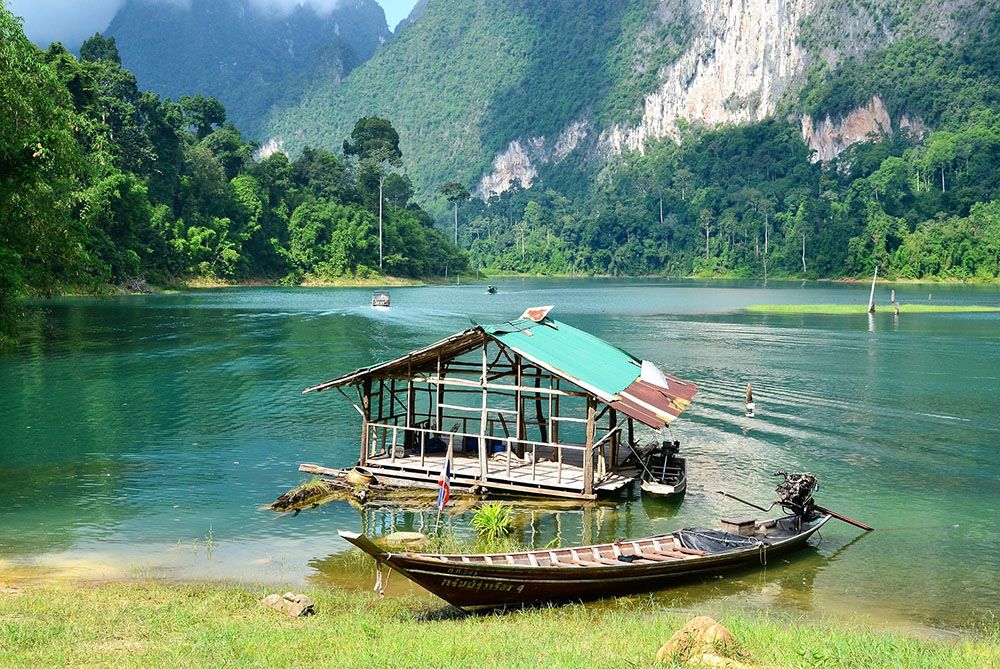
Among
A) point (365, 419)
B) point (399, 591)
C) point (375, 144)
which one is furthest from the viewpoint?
point (375, 144)

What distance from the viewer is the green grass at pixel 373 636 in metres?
12.7

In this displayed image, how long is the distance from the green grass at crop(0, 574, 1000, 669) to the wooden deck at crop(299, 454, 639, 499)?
19.9 ft

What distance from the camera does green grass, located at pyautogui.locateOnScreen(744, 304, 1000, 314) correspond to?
85625 millimetres

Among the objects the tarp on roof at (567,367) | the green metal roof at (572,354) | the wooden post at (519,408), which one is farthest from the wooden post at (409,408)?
the green metal roof at (572,354)

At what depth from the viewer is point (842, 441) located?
32.9 metres

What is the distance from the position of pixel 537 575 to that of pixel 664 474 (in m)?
9.54

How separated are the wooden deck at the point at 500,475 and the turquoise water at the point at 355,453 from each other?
0.66m

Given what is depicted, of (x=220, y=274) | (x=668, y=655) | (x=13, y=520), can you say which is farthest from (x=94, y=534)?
(x=220, y=274)

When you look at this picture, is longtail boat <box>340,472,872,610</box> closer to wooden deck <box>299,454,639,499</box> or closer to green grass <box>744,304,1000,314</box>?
wooden deck <box>299,454,639,499</box>

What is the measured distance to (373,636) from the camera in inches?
551

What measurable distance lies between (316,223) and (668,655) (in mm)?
134227

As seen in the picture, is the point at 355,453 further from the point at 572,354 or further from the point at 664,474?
the point at 664,474

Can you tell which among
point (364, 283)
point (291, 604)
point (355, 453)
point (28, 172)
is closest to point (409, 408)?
point (355, 453)

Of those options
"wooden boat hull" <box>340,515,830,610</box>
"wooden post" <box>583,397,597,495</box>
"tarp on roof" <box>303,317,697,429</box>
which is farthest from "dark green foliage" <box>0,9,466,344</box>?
"wooden boat hull" <box>340,515,830,610</box>
